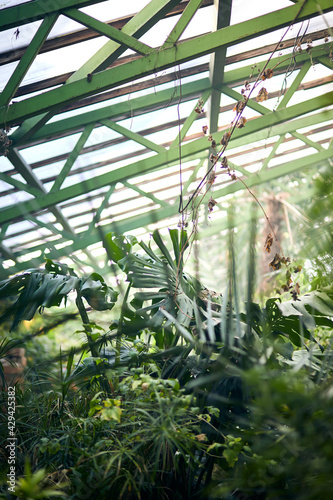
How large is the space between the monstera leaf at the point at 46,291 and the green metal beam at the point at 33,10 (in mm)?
1426

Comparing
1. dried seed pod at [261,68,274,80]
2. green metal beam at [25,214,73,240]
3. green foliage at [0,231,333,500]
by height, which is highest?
dried seed pod at [261,68,274,80]

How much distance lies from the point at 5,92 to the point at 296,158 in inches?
175

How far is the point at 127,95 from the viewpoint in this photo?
2910mm

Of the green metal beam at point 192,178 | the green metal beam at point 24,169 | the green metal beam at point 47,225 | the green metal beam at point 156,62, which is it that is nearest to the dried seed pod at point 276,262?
the green metal beam at point 47,225

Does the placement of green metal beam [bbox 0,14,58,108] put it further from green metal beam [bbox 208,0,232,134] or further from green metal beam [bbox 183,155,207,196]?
green metal beam [bbox 183,155,207,196]

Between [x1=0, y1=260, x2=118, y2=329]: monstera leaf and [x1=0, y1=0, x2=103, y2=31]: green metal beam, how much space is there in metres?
1.43

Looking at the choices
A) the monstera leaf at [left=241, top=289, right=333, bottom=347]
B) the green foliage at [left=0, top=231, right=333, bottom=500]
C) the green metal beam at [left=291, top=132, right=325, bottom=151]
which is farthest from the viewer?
the green metal beam at [left=291, top=132, right=325, bottom=151]

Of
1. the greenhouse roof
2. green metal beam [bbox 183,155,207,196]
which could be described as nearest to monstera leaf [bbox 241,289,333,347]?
the greenhouse roof

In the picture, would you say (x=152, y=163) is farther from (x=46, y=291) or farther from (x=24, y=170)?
(x=46, y=291)

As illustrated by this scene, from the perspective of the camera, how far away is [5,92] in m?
2.11

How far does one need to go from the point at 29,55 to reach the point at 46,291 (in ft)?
4.67

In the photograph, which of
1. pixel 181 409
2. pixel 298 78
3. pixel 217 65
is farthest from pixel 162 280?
pixel 298 78

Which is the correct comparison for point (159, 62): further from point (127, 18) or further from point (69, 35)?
point (69, 35)

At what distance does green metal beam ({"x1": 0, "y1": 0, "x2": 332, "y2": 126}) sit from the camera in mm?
2129
